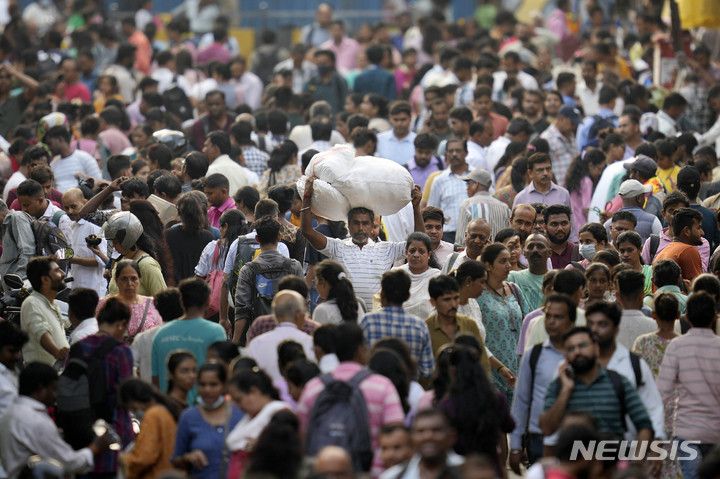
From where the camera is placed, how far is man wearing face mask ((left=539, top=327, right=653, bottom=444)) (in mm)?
6766

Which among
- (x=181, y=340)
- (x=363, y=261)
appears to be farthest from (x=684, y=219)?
(x=181, y=340)

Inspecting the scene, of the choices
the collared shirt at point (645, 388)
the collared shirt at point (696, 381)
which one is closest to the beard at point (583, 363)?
the collared shirt at point (645, 388)

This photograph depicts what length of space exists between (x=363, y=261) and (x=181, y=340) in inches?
73.7

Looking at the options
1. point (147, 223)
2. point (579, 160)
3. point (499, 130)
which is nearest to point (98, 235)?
point (147, 223)

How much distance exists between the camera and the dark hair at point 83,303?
320 inches

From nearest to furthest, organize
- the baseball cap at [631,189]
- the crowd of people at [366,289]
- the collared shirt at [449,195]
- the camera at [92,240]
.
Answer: the crowd of people at [366,289], the camera at [92,240], the baseball cap at [631,189], the collared shirt at [449,195]

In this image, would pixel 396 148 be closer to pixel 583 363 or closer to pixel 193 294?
pixel 193 294

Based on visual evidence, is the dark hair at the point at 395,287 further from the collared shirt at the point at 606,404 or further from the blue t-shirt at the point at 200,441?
the blue t-shirt at the point at 200,441

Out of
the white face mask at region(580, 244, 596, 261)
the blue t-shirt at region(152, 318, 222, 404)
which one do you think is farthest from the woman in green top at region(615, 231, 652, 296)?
the blue t-shirt at region(152, 318, 222, 404)

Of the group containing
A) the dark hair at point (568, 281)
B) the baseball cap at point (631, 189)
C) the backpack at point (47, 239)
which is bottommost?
→ the backpack at point (47, 239)

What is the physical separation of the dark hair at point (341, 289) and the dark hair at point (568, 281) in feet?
4.34

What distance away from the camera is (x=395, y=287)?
25.4 feet

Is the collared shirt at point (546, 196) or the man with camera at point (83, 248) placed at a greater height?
the collared shirt at point (546, 196)

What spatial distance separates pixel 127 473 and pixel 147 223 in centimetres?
362
